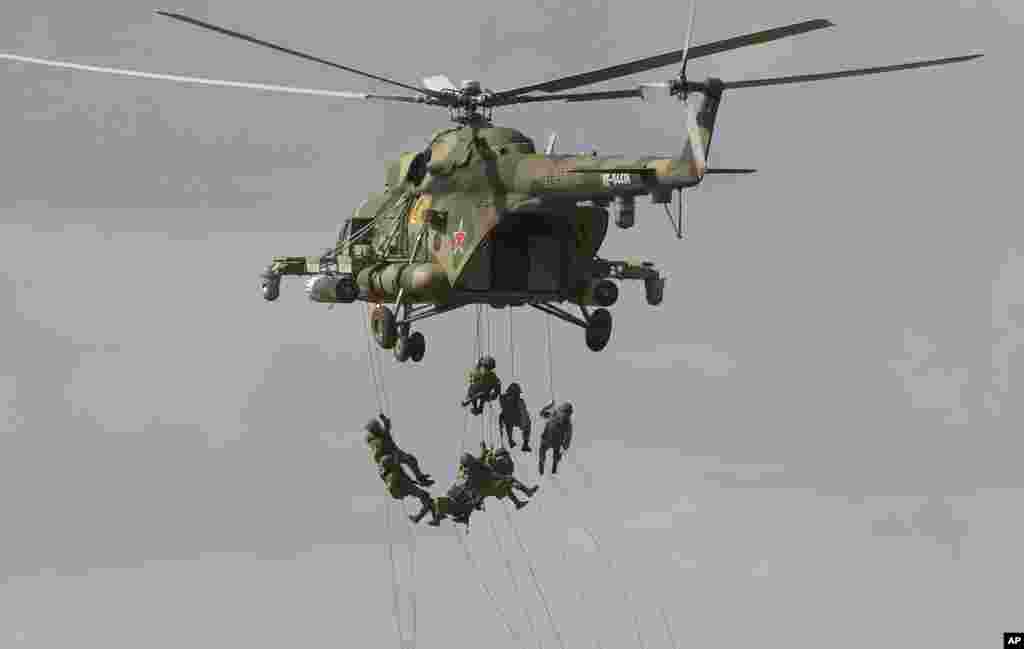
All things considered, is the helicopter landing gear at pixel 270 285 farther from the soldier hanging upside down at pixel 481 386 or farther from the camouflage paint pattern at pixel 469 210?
the soldier hanging upside down at pixel 481 386

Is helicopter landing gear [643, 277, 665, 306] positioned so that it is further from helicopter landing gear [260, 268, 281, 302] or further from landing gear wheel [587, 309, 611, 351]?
helicopter landing gear [260, 268, 281, 302]

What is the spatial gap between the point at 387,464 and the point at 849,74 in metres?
16.5

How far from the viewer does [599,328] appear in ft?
199

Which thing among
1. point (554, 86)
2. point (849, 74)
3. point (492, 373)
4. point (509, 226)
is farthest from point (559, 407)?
point (849, 74)

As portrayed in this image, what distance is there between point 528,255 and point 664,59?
25.9 feet

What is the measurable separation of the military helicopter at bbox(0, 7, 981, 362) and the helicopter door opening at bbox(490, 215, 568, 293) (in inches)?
1.0

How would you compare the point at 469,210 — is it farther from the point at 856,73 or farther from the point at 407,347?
the point at 856,73

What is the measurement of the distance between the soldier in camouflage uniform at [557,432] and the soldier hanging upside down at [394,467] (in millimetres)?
3359

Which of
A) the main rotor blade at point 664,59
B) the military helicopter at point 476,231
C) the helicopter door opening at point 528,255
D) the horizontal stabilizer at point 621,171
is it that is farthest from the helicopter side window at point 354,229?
the horizontal stabilizer at point 621,171

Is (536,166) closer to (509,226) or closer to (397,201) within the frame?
(509,226)

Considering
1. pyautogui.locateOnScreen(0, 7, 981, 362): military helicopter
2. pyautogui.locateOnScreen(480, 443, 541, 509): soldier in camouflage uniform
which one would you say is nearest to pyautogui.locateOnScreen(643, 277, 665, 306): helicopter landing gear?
pyautogui.locateOnScreen(0, 7, 981, 362): military helicopter

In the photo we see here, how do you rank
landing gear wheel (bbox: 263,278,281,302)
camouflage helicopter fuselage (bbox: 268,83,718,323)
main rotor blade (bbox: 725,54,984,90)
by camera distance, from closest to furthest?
1. main rotor blade (bbox: 725,54,984,90)
2. camouflage helicopter fuselage (bbox: 268,83,718,323)
3. landing gear wheel (bbox: 263,278,281,302)

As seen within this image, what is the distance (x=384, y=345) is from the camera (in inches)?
2362

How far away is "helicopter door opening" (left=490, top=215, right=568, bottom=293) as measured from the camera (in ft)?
194
